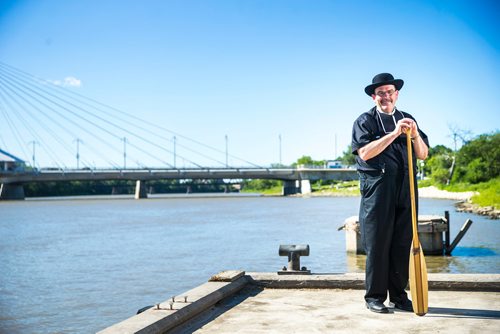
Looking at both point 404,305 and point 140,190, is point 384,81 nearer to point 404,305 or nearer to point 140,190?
point 404,305

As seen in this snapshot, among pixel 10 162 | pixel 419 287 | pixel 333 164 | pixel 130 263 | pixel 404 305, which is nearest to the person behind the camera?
pixel 419 287

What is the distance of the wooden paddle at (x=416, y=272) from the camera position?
5113 mm

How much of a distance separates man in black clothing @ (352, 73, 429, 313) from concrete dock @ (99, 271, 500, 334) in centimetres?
29

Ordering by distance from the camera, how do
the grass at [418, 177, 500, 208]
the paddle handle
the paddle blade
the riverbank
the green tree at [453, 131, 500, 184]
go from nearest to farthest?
the paddle blade < the paddle handle < the riverbank < the grass at [418, 177, 500, 208] < the green tree at [453, 131, 500, 184]

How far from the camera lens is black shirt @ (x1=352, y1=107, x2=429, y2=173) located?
5426 mm

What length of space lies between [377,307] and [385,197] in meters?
0.99

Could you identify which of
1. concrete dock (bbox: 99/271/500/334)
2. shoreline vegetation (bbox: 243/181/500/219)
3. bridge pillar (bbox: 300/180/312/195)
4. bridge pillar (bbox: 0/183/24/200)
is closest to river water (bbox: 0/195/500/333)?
concrete dock (bbox: 99/271/500/334)

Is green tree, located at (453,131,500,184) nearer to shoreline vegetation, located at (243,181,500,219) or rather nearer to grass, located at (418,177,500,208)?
grass, located at (418,177,500,208)

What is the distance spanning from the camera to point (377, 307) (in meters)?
5.31

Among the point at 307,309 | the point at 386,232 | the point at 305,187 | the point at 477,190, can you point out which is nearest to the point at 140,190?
the point at 305,187

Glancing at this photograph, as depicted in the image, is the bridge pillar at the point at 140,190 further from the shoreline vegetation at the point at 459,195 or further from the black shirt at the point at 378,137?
the black shirt at the point at 378,137

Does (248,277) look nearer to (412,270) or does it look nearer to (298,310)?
(298,310)

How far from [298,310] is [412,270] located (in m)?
1.11

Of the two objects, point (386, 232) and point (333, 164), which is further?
point (333, 164)
